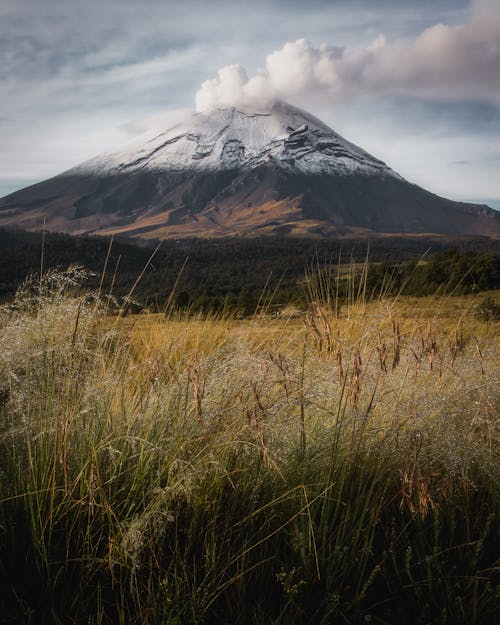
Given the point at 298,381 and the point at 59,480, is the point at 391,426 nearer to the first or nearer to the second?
the point at 298,381

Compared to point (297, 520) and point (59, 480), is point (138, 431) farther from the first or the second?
point (297, 520)

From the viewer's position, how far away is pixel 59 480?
6.46ft

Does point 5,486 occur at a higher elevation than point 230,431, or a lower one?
lower

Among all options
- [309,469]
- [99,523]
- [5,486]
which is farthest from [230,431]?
[5,486]

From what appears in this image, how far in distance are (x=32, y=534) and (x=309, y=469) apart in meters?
1.20

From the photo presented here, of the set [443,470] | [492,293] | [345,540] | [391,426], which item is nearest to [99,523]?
[345,540]

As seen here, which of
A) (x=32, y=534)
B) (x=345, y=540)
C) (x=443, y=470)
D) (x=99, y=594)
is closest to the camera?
(x=99, y=594)

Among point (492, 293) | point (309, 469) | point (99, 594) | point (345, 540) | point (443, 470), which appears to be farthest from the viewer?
point (492, 293)

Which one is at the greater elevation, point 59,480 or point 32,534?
point 59,480

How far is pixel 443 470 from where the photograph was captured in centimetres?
237

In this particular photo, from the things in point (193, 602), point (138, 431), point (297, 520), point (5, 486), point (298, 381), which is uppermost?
point (298, 381)

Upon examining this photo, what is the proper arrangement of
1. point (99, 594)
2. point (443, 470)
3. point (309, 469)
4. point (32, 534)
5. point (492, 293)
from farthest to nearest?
point (492, 293) → point (443, 470) → point (309, 469) → point (32, 534) → point (99, 594)

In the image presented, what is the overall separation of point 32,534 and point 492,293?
52.9 feet

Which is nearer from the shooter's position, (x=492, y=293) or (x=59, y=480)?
(x=59, y=480)
